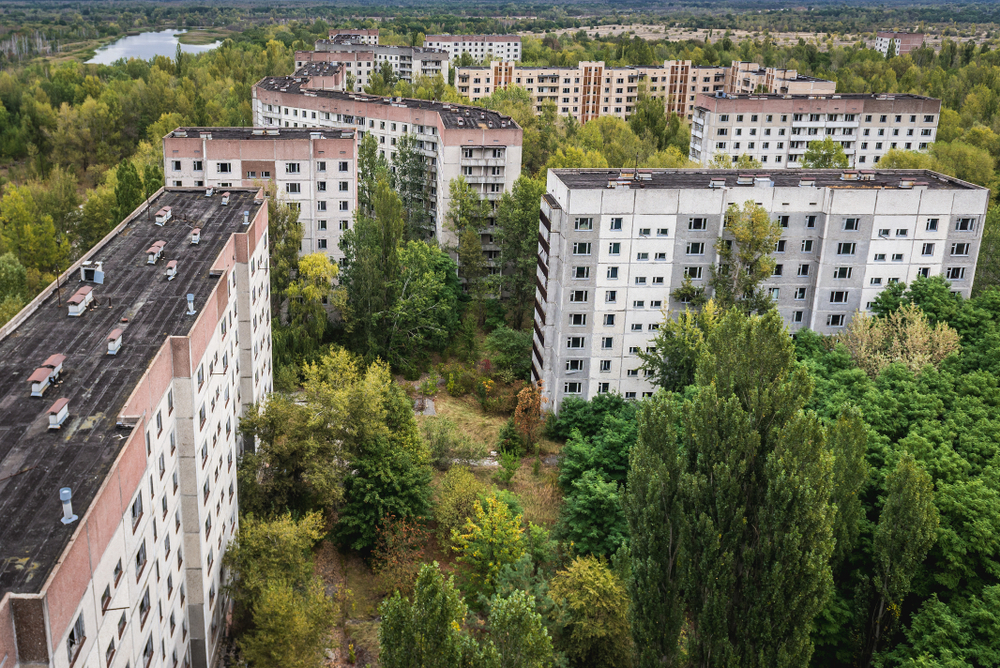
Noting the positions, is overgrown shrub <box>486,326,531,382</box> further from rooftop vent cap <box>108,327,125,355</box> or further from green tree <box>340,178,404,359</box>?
rooftop vent cap <box>108,327,125,355</box>

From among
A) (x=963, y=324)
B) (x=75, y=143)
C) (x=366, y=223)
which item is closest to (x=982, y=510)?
(x=963, y=324)

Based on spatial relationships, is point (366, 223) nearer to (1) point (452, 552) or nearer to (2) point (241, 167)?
(2) point (241, 167)

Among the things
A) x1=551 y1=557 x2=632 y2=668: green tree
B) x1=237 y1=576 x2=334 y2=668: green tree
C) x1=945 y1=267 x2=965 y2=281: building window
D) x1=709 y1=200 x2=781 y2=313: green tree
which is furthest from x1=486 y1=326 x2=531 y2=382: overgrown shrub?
x1=237 y1=576 x2=334 y2=668: green tree

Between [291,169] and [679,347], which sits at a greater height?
[291,169]

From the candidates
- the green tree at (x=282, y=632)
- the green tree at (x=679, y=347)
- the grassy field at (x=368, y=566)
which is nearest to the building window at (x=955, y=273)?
the green tree at (x=679, y=347)

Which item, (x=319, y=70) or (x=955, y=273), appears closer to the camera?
(x=955, y=273)

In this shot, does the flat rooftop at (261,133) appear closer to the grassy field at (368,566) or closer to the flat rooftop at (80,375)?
the grassy field at (368,566)

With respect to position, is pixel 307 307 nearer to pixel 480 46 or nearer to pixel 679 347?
A: pixel 679 347

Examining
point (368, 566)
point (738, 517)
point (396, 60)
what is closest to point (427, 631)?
point (738, 517)

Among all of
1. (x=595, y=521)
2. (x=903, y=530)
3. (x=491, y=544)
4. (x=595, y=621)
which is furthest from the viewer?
(x=595, y=521)
